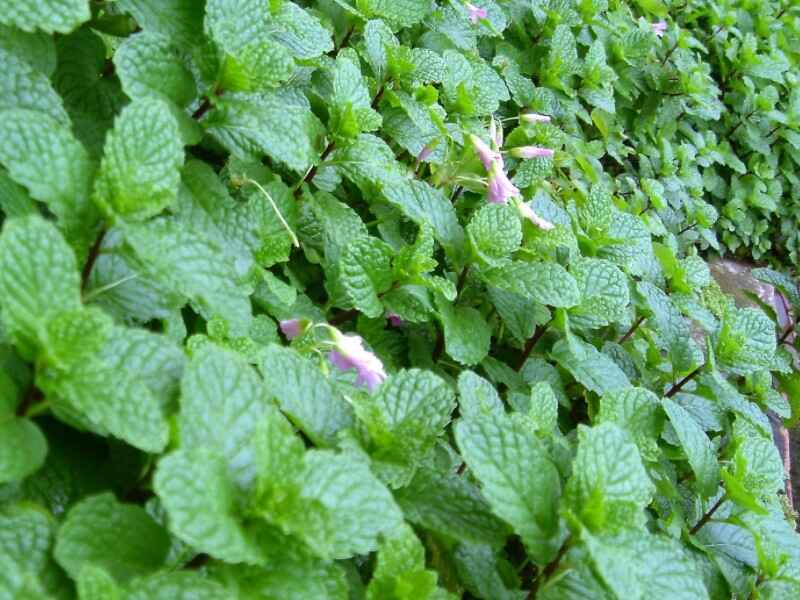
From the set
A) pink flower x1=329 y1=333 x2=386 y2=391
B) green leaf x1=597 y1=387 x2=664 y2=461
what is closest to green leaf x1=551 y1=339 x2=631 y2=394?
green leaf x1=597 y1=387 x2=664 y2=461

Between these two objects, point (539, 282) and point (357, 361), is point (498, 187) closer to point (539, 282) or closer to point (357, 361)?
Result: point (539, 282)

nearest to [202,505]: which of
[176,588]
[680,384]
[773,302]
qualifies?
[176,588]

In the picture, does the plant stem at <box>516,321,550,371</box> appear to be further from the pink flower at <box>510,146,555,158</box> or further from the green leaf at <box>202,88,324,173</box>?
the green leaf at <box>202,88,324,173</box>

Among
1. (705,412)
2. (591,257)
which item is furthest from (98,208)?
(705,412)

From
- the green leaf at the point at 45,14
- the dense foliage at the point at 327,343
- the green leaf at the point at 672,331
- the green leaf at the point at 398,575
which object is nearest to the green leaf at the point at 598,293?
the dense foliage at the point at 327,343

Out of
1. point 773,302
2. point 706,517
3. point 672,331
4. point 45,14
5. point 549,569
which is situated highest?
point 45,14

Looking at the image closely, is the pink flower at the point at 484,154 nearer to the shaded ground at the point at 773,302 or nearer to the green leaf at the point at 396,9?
the green leaf at the point at 396,9
